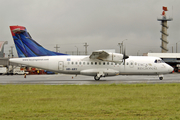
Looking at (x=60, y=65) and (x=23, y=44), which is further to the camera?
(x=23, y=44)

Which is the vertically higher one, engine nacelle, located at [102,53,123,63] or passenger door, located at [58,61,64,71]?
engine nacelle, located at [102,53,123,63]

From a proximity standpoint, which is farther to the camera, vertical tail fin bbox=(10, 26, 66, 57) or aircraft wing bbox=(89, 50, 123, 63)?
vertical tail fin bbox=(10, 26, 66, 57)

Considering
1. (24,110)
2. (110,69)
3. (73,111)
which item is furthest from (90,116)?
(110,69)

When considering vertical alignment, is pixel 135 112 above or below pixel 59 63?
below

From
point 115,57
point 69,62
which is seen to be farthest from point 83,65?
point 115,57

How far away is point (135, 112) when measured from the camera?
377 inches

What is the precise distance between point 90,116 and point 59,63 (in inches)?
872

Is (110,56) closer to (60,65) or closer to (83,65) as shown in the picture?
(83,65)

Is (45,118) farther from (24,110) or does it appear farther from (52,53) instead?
(52,53)

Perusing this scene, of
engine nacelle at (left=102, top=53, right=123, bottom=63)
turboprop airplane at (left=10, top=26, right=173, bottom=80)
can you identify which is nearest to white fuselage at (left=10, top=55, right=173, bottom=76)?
turboprop airplane at (left=10, top=26, right=173, bottom=80)

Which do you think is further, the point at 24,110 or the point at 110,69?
the point at 110,69

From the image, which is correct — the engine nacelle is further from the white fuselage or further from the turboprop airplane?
the white fuselage

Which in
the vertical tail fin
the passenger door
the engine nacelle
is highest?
the vertical tail fin

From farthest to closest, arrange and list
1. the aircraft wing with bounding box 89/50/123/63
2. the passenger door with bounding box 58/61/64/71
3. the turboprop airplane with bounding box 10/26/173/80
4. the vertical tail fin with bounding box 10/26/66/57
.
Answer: the vertical tail fin with bounding box 10/26/66/57, the passenger door with bounding box 58/61/64/71, the turboprop airplane with bounding box 10/26/173/80, the aircraft wing with bounding box 89/50/123/63
